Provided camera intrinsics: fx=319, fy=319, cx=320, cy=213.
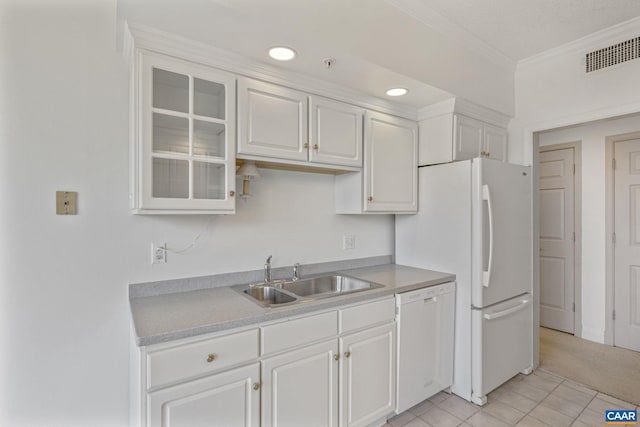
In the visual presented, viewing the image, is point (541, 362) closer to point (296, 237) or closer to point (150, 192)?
point (296, 237)

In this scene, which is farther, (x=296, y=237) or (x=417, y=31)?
(x=296, y=237)

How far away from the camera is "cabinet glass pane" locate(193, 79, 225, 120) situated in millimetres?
1678

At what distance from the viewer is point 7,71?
1465mm

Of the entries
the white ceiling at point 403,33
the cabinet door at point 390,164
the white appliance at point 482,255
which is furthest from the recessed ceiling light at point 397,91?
the white appliance at point 482,255

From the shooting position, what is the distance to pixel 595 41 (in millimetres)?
2410

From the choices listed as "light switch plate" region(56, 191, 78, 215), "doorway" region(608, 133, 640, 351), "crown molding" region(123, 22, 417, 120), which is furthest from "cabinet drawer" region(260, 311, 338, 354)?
"doorway" region(608, 133, 640, 351)

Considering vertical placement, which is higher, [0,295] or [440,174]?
[440,174]

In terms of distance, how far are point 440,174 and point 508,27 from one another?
45.6 inches

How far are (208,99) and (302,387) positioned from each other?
1598 millimetres

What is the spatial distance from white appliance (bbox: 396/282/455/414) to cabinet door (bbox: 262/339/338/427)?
54cm

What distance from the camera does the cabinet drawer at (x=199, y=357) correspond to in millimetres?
1265

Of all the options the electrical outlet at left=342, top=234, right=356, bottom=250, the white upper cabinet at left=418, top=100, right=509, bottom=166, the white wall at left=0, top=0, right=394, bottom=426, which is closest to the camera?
the white wall at left=0, top=0, right=394, bottom=426

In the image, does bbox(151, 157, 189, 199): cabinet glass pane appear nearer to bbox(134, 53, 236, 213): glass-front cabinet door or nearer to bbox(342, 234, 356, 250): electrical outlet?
bbox(134, 53, 236, 213): glass-front cabinet door

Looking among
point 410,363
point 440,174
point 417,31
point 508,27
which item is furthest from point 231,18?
point 410,363
